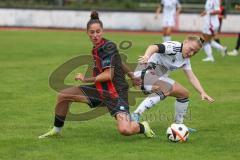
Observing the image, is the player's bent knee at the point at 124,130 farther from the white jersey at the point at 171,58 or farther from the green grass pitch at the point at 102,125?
the white jersey at the point at 171,58

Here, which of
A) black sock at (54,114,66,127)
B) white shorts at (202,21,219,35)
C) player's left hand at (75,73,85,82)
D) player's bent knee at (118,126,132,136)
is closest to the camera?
player's left hand at (75,73,85,82)

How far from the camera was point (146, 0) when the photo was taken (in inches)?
1302

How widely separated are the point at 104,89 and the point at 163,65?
1151 millimetres

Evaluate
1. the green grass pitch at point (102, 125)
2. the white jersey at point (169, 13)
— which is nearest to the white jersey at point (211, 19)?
the green grass pitch at point (102, 125)

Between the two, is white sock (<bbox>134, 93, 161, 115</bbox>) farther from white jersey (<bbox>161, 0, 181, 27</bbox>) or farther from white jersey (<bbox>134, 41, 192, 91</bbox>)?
white jersey (<bbox>161, 0, 181, 27</bbox>)

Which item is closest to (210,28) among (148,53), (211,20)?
(211,20)

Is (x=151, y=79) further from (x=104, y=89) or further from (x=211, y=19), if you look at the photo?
(x=211, y=19)

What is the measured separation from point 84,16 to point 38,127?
76.4 ft

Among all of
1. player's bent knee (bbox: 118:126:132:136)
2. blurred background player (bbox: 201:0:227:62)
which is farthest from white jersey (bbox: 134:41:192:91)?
blurred background player (bbox: 201:0:227:62)

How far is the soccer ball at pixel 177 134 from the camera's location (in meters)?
8.35

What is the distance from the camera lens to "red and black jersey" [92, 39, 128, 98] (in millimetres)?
8250

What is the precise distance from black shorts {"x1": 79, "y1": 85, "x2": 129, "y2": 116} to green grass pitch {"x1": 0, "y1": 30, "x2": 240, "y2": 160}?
425 millimetres

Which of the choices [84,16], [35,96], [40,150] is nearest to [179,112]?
[40,150]

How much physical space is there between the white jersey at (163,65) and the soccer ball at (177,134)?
2.80 feet
